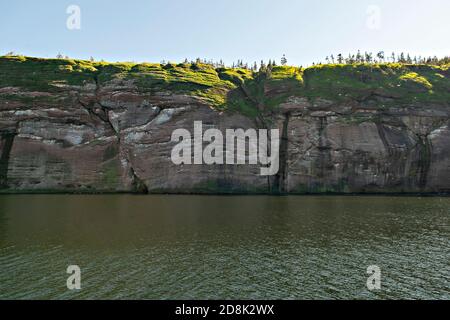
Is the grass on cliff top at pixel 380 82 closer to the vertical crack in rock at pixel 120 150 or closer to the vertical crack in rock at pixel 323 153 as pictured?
the vertical crack in rock at pixel 323 153

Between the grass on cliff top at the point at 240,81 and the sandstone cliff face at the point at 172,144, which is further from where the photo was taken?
the grass on cliff top at the point at 240,81

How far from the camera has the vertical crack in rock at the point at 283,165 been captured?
316ft

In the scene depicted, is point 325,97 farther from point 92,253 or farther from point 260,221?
point 92,253

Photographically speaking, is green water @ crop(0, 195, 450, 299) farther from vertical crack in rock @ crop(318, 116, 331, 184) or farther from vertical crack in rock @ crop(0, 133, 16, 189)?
vertical crack in rock @ crop(0, 133, 16, 189)

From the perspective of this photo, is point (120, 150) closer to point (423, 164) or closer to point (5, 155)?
point (5, 155)

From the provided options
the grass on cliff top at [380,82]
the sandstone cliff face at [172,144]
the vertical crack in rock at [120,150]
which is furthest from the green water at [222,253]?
the grass on cliff top at [380,82]

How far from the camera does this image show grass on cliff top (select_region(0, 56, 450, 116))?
103312 mm

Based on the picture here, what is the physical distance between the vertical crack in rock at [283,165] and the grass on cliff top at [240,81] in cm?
874

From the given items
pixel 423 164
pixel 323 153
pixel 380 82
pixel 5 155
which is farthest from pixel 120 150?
pixel 380 82

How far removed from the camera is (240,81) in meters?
121

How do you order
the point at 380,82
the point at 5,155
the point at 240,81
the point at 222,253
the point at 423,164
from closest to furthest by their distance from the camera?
1. the point at 222,253
2. the point at 5,155
3. the point at 423,164
4. the point at 380,82
5. the point at 240,81

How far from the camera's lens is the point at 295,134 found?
99812mm

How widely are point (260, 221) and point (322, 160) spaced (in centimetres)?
5057

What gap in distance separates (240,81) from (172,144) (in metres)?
37.5
